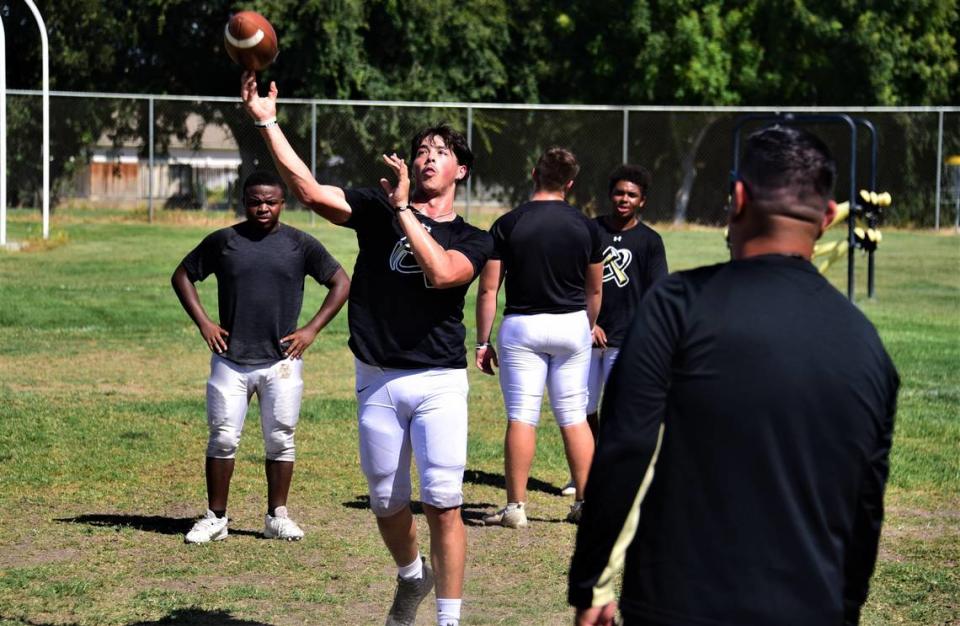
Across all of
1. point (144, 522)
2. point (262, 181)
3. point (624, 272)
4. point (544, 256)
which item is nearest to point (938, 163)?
point (624, 272)

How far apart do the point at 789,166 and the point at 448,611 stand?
2918 mm

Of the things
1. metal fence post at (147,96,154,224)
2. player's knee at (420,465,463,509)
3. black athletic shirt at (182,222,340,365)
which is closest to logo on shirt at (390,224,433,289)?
player's knee at (420,465,463,509)

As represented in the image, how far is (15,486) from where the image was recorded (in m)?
8.40

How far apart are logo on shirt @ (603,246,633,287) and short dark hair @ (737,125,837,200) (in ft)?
18.2

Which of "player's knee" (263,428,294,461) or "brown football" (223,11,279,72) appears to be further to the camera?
"player's knee" (263,428,294,461)

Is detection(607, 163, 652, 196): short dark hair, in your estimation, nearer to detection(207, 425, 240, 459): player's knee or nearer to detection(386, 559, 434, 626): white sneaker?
detection(207, 425, 240, 459): player's knee

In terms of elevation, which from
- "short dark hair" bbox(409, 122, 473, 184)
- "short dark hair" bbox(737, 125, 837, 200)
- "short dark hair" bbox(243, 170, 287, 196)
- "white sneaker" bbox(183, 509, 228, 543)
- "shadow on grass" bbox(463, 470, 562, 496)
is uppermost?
"short dark hair" bbox(409, 122, 473, 184)

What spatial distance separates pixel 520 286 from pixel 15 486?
11.3 ft

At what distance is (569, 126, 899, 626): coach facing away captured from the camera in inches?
115

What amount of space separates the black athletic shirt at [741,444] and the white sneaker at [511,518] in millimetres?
4734

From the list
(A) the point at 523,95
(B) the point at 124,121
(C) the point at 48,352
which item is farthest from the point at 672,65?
(C) the point at 48,352

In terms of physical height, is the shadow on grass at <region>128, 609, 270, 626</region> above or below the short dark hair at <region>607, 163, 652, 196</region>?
below

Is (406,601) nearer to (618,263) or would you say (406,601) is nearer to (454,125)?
(618,263)

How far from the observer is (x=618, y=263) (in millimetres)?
8656
